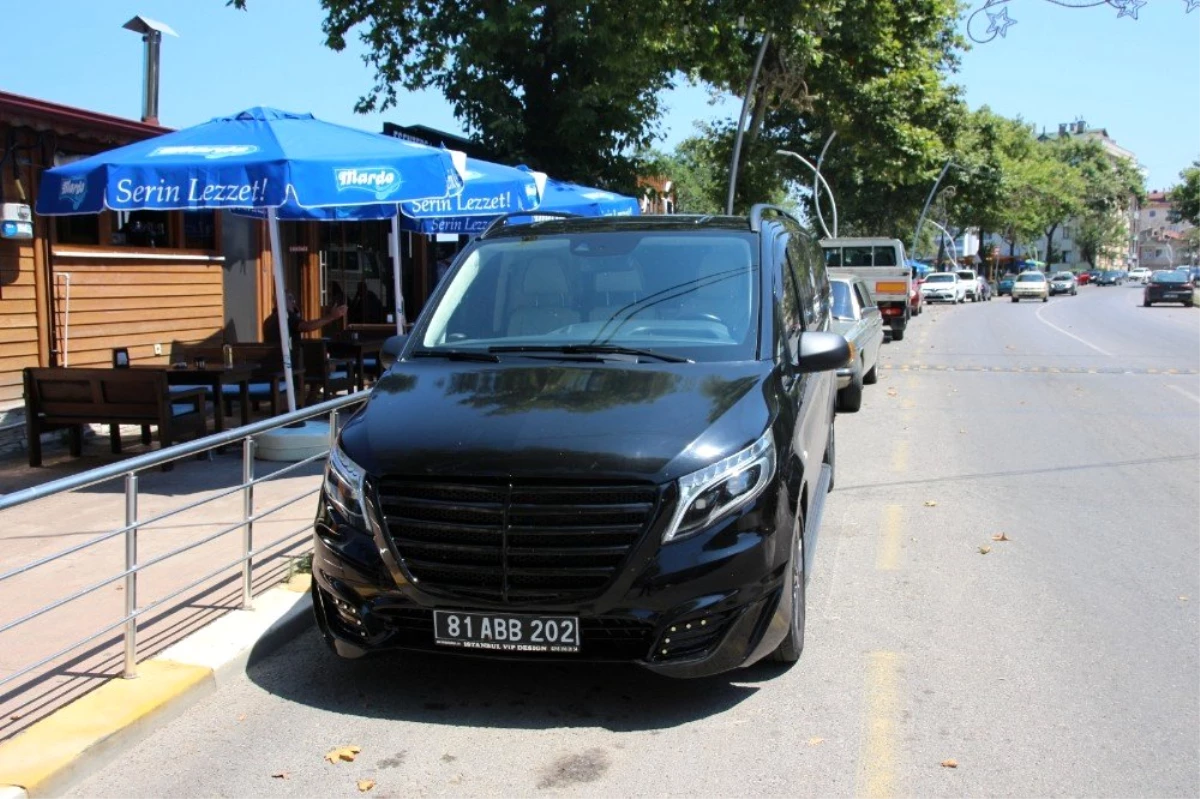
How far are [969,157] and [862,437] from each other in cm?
4371

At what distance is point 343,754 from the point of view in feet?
12.9

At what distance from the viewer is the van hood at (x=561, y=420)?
4.03 metres

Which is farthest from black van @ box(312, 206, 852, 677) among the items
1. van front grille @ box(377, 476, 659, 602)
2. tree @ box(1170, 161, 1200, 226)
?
tree @ box(1170, 161, 1200, 226)

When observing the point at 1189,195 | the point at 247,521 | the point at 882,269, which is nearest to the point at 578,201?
the point at 247,521

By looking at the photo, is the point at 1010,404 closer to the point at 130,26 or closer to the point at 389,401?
the point at 389,401

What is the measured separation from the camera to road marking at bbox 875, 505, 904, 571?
645 centimetres

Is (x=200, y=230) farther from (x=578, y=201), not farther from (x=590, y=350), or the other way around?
(x=590, y=350)

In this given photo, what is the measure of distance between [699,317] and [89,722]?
119 inches

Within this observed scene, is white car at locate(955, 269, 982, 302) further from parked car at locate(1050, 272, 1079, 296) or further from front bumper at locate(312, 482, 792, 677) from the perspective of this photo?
front bumper at locate(312, 482, 792, 677)

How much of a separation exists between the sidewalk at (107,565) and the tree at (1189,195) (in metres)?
88.7

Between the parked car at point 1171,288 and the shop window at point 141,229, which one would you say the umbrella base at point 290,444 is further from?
the parked car at point 1171,288

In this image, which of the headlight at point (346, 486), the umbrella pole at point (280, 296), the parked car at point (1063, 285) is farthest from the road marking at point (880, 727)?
the parked car at point (1063, 285)

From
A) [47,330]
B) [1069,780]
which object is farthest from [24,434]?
[1069,780]

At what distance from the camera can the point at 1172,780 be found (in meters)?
3.71
